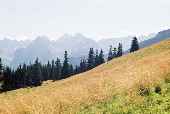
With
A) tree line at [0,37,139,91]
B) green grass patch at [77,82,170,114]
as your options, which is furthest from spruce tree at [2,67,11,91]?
green grass patch at [77,82,170,114]

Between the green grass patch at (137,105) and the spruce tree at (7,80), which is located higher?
the green grass patch at (137,105)

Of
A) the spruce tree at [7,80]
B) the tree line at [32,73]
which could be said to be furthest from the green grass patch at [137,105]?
the spruce tree at [7,80]

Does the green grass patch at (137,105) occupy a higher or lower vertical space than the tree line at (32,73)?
higher

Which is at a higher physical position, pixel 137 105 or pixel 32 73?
pixel 137 105

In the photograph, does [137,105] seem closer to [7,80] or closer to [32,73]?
[7,80]

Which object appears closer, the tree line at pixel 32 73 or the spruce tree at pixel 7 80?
the spruce tree at pixel 7 80

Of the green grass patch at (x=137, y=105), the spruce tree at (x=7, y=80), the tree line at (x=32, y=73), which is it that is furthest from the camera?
the tree line at (x=32, y=73)

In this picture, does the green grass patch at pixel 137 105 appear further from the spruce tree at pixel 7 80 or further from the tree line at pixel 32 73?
the spruce tree at pixel 7 80

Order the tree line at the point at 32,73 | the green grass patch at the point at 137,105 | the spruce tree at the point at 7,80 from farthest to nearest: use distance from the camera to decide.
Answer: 1. the tree line at the point at 32,73
2. the spruce tree at the point at 7,80
3. the green grass patch at the point at 137,105

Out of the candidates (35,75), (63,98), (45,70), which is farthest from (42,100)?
(45,70)

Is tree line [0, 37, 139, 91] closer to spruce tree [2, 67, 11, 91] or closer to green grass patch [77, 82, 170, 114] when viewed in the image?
spruce tree [2, 67, 11, 91]

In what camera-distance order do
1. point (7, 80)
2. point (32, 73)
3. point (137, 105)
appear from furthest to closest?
point (32, 73), point (7, 80), point (137, 105)

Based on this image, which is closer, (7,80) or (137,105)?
(137,105)

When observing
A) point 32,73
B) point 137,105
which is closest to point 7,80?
point 32,73
